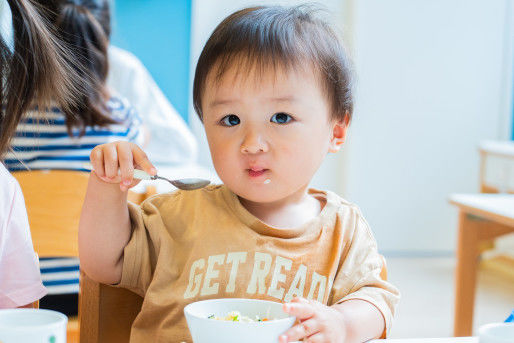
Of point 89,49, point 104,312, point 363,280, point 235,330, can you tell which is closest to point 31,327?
point 235,330

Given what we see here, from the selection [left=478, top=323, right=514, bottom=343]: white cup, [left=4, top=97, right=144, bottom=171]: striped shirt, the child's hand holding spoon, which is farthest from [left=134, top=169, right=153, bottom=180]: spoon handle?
[left=4, top=97, right=144, bottom=171]: striped shirt

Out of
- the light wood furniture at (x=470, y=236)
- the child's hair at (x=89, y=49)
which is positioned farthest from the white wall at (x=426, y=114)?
the child's hair at (x=89, y=49)

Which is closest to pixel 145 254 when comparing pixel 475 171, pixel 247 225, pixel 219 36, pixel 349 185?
pixel 247 225

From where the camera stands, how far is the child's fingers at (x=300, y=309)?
651 mm

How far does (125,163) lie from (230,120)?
0.18 meters

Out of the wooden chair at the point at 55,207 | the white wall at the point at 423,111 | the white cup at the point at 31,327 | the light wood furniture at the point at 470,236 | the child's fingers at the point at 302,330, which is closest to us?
the white cup at the point at 31,327

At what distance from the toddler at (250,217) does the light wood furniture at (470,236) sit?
1.13 meters

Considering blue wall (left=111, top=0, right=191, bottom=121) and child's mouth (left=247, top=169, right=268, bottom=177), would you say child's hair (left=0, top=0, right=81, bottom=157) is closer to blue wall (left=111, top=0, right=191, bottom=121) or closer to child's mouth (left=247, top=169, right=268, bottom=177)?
child's mouth (left=247, top=169, right=268, bottom=177)

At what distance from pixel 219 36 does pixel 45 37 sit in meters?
0.23

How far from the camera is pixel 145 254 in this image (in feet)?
2.92

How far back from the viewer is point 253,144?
0.86m

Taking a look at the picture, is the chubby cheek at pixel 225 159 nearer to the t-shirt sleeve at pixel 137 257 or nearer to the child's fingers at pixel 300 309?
the t-shirt sleeve at pixel 137 257

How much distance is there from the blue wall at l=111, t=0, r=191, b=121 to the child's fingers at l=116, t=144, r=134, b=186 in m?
3.06

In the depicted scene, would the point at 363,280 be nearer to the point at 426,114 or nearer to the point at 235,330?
the point at 235,330
